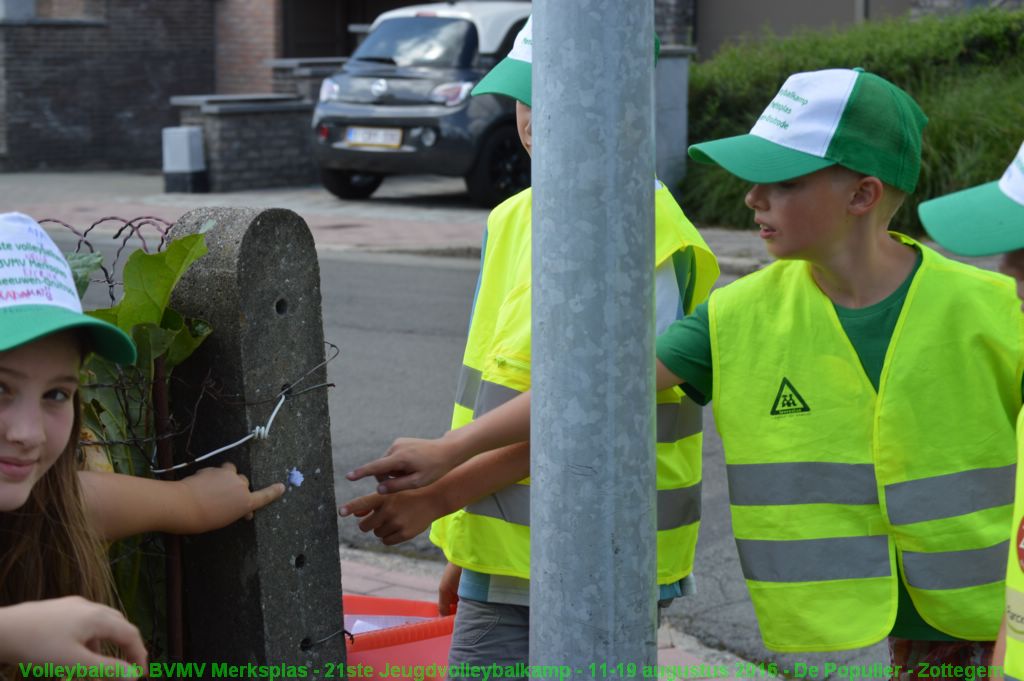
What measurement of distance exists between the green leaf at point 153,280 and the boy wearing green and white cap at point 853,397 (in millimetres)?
567

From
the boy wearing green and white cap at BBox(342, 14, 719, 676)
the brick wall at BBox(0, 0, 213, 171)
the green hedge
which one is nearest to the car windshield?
the green hedge

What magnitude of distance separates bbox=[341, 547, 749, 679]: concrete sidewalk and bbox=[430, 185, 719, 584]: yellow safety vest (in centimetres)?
125

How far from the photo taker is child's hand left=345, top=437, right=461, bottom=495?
2650 mm

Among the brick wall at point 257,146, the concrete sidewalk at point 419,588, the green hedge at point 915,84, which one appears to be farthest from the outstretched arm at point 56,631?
the brick wall at point 257,146

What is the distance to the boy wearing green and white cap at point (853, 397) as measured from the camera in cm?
248

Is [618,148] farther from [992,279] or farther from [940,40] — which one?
[940,40]

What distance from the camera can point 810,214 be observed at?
8.39 feet

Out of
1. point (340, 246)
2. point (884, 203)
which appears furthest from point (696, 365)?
point (340, 246)

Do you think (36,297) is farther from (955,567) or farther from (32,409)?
(955,567)

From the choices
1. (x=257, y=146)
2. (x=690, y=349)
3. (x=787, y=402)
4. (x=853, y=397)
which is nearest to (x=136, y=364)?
(x=690, y=349)

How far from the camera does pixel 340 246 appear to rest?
1295cm

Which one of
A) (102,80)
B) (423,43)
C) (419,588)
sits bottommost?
(102,80)

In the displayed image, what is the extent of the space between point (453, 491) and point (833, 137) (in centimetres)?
91

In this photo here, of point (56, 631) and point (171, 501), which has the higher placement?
point (56, 631)
